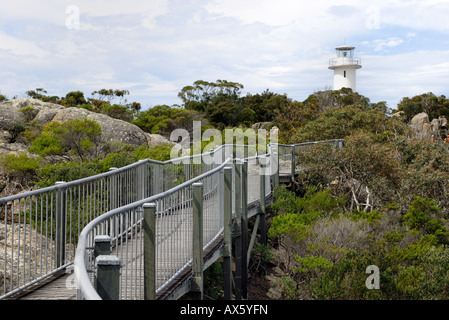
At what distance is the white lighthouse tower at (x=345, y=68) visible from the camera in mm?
63125

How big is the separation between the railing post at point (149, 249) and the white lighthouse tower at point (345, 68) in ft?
198

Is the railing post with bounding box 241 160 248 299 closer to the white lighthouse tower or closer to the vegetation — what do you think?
the vegetation

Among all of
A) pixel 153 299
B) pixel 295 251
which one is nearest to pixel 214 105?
pixel 295 251

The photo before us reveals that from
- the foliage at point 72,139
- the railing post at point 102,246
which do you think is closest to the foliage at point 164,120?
Result: the foliage at point 72,139

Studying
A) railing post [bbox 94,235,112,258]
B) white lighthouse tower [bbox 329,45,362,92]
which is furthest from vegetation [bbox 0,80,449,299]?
white lighthouse tower [bbox 329,45,362,92]

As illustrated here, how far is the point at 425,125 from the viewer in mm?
46625

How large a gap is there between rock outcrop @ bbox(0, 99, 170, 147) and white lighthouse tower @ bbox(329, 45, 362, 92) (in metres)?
38.1

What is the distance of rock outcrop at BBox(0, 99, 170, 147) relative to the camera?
26.0 meters

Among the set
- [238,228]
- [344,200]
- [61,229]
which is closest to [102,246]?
[61,229]

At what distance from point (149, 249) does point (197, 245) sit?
165 centimetres

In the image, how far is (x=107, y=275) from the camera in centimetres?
359

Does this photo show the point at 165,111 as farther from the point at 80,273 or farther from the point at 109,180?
the point at 80,273

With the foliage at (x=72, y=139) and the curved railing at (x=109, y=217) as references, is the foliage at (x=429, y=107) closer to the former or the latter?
the foliage at (x=72, y=139)

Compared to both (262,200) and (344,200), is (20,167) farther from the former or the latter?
(344,200)
